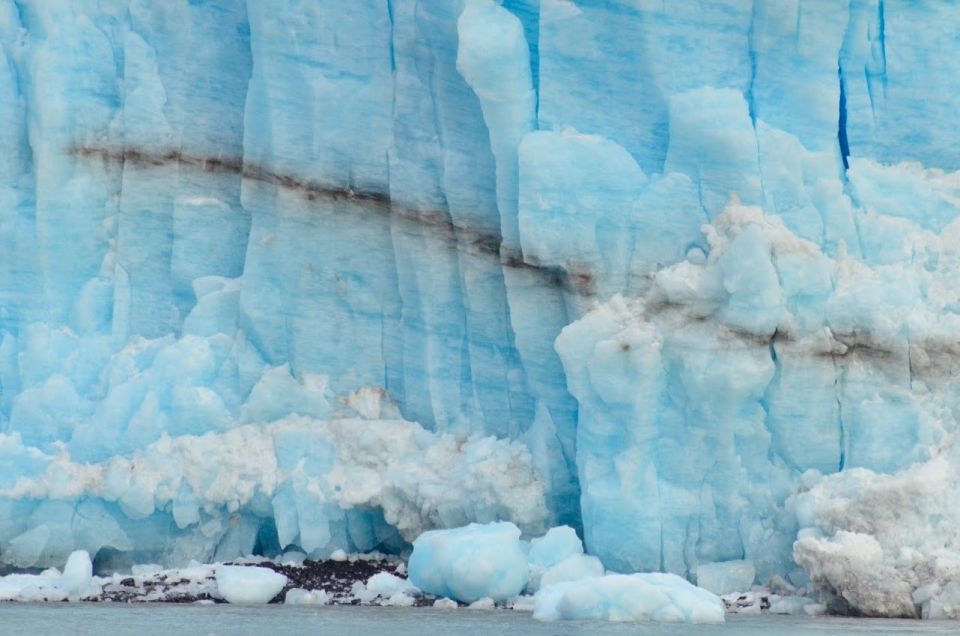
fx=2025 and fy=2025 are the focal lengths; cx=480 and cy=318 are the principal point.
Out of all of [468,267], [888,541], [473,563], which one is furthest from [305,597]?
[888,541]

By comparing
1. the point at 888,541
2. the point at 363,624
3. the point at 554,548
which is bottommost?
the point at 363,624

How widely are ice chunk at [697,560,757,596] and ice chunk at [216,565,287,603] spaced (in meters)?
2.52

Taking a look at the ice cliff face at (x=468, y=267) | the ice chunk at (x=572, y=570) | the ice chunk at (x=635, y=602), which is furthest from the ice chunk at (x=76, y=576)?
the ice chunk at (x=635, y=602)

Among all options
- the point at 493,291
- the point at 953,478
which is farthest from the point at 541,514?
the point at 953,478

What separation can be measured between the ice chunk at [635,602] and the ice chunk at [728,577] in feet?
2.17

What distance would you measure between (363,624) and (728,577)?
2281 mm

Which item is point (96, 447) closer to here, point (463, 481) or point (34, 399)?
point (34, 399)

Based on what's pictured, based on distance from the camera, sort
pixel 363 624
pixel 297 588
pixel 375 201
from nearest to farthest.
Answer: pixel 363 624, pixel 297 588, pixel 375 201

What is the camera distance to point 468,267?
12.7 metres

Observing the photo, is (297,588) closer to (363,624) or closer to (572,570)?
(363,624)

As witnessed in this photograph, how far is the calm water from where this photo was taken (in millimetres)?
10203

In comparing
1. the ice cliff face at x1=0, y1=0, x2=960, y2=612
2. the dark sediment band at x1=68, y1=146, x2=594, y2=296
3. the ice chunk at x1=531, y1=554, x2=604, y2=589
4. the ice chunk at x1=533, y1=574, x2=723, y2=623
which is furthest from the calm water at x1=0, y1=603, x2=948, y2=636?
the dark sediment band at x1=68, y1=146, x2=594, y2=296

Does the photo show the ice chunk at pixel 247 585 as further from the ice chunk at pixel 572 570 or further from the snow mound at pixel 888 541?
the snow mound at pixel 888 541

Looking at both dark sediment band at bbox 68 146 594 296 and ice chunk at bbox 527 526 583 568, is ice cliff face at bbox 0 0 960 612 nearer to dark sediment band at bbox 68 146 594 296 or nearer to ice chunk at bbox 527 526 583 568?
dark sediment band at bbox 68 146 594 296
